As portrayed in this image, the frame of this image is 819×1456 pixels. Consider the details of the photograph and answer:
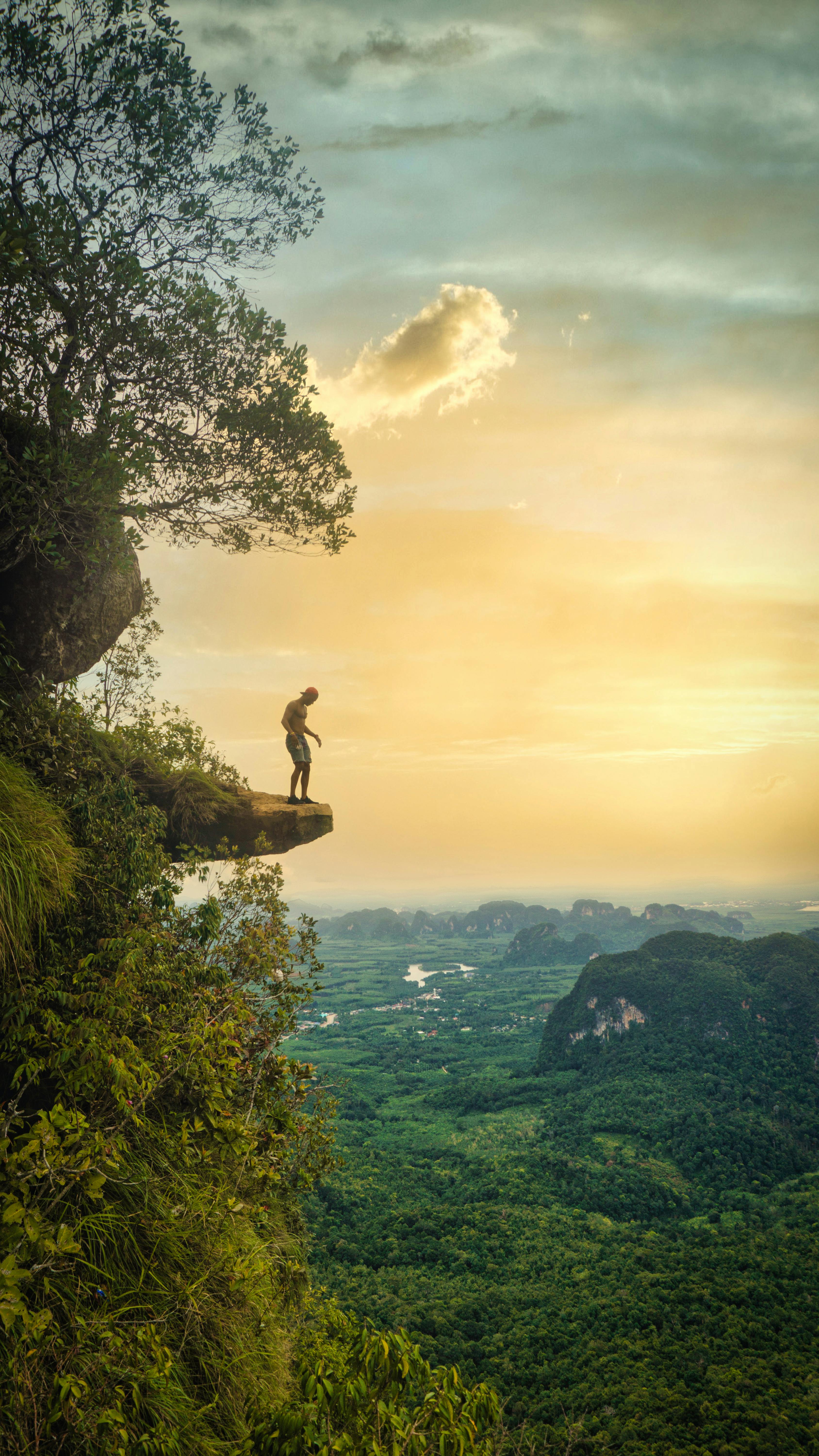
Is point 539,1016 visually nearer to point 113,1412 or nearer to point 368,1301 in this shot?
point 368,1301

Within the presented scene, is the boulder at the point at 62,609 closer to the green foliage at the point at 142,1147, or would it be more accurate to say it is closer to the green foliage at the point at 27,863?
the green foliage at the point at 142,1147

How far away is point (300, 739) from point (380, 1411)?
8.84 metres

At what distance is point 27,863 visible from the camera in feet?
15.9

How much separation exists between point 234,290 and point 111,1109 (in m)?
10.0

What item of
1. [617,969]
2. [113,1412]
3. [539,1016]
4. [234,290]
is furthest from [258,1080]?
[539,1016]

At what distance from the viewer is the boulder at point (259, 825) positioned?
32.8ft

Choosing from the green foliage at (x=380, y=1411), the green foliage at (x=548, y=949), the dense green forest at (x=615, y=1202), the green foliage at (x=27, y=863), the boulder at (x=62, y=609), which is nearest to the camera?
the green foliage at (x=380, y=1411)

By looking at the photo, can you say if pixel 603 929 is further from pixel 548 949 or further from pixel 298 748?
pixel 298 748

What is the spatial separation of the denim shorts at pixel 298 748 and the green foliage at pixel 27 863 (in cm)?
532

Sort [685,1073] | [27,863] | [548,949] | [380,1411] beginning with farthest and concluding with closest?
[548,949]
[685,1073]
[27,863]
[380,1411]

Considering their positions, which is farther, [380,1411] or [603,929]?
[603,929]

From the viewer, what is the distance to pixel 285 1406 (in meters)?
3.33

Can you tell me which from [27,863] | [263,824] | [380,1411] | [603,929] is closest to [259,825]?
[263,824]

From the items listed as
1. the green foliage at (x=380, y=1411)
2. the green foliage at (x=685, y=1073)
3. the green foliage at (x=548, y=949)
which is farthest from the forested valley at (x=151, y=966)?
the green foliage at (x=548, y=949)
